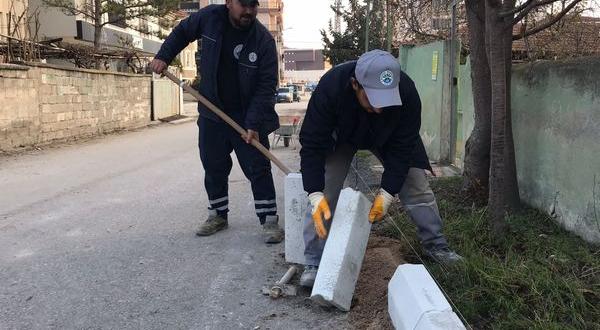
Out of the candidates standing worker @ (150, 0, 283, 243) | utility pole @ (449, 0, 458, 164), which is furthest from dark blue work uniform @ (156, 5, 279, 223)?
utility pole @ (449, 0, 458, 164)

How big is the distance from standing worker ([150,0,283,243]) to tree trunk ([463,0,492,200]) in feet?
6.62

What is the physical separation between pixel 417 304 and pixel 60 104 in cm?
1366

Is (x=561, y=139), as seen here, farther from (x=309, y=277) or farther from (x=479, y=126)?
(x=309, y=277)

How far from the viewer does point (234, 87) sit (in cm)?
→ 495

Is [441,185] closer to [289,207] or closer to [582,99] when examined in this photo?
[582,99]

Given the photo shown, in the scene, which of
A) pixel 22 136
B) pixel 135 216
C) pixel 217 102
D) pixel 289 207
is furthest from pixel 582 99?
pixel 22 136

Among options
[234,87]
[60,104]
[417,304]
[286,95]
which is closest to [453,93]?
[234,87]

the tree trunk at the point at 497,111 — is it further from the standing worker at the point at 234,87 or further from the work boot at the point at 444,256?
the standing worker at the point at 234,87

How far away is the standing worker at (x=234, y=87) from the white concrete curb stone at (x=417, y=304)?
1925 mm

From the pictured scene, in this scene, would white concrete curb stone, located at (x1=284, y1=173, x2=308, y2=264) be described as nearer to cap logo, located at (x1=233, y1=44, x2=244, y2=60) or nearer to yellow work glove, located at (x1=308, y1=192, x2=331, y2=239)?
yellow work glove, located at (x1=308, y1=192, x2=331, y2=239)

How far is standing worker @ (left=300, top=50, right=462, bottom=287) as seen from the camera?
3201 millimetres

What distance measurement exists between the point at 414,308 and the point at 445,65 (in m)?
6.74

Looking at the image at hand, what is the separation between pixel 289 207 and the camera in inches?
161

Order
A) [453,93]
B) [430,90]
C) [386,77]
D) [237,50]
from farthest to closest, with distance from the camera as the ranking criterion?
[430,90], [453,93], [237,50], [386,77]
